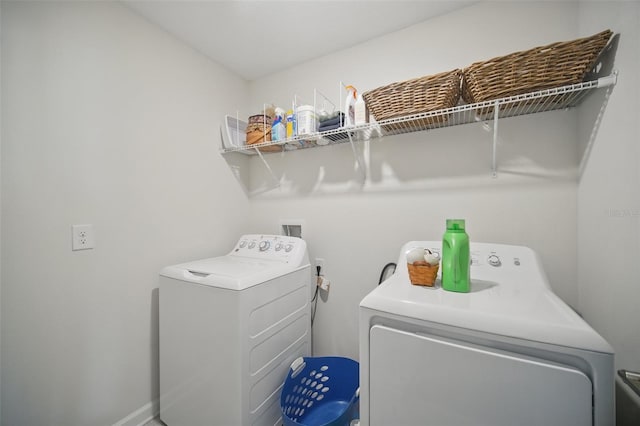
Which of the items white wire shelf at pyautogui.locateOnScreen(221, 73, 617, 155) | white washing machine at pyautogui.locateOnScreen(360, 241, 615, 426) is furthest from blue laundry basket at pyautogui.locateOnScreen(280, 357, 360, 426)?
white wire shelf at pyautogui.locateOnScreen(221, 73, 617, 155)

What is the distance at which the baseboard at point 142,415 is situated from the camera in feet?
4.62

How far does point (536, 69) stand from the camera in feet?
3.36

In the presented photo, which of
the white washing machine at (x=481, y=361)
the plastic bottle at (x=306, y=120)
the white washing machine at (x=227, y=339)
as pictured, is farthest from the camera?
the plastic bottle at (x=306, y=120)

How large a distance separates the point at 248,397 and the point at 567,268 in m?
1.73

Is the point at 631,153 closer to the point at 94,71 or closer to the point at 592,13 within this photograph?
the point at 592,13

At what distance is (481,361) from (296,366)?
3.55 feet

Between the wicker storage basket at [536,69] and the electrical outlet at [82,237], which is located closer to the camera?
the wicker storage basket at [536,69]

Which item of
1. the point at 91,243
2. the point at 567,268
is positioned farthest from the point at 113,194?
the point at 567,268

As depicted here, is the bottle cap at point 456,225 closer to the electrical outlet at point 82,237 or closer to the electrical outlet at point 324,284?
the electrical outlet at point 324,284

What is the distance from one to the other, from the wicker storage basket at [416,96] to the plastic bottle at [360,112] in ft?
0.21

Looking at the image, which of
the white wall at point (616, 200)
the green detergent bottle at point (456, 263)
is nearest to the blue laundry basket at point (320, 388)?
the green detergent bottle at point (456, 263)

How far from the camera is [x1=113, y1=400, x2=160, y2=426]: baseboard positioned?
1.41m

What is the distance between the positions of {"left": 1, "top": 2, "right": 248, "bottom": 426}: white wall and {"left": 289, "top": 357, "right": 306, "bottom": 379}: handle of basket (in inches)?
35.9

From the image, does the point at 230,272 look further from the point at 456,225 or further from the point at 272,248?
the point at 456,225
